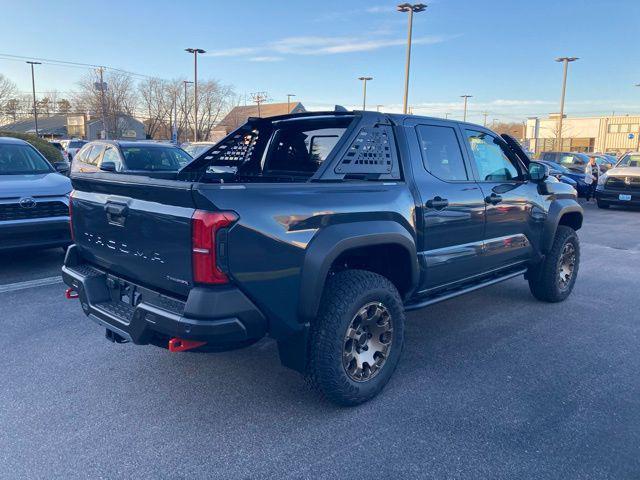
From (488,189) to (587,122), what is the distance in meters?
79.6

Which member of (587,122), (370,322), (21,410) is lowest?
(21,410)

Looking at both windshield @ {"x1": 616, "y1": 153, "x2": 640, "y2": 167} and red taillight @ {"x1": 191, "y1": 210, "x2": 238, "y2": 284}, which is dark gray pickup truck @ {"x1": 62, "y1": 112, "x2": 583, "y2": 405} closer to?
red taillight @ {"x1": 191, "y1": 210, "x2": 238, "y2": 284}

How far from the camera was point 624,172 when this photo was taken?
15.5 metres

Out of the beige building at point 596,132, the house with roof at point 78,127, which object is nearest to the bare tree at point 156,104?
the house with roof at point 78,127

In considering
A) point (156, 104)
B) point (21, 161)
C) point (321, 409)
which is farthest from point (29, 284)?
point (156, 104)

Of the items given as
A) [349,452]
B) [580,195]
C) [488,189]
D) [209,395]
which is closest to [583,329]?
[488,189]

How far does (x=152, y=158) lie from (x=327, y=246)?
27.8ft

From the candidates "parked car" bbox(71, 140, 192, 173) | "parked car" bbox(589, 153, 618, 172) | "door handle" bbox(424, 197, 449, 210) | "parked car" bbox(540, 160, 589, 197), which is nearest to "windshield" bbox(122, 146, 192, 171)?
"parked car" bbox(71, 140, 192, 173)

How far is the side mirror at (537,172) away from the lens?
5.07 meters

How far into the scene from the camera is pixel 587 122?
73.6 metres

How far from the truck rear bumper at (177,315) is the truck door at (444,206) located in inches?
62.7

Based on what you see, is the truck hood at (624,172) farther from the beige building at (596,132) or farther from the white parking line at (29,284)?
the beige building at (596,132)

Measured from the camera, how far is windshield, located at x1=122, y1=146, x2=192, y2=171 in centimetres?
1032

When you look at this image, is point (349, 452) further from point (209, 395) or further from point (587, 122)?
point (587, 122)
